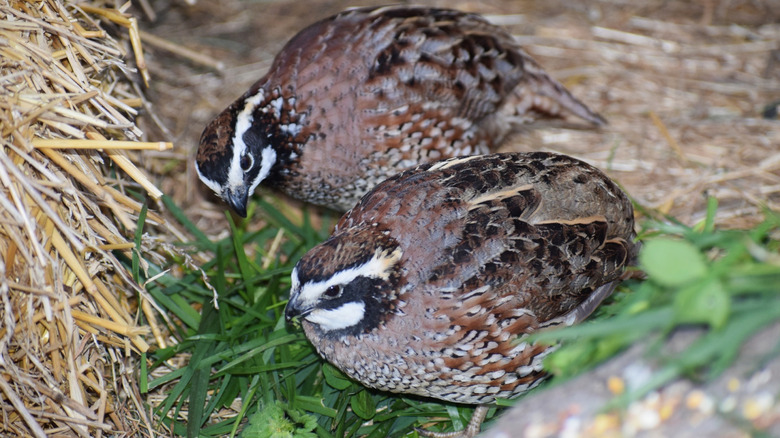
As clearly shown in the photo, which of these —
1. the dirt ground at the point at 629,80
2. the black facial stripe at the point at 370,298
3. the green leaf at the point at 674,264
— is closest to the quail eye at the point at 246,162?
the dirt ground at the point at 629,80

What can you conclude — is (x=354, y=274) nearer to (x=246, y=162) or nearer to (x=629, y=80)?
(x=246, y=162)

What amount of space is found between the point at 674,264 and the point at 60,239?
2731mm

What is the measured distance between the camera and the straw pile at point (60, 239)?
10.3 ft

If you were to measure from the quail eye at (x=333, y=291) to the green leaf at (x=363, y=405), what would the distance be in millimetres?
750

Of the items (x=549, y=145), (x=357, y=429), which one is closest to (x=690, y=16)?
(x=549, y=145)

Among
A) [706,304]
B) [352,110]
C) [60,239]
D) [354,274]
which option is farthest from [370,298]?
[706,304]

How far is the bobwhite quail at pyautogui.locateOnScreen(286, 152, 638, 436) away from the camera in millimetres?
3072

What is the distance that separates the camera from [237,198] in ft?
13.5

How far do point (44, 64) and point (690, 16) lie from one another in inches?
208

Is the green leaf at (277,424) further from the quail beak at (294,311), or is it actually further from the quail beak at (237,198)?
the quail beak at (237,198)

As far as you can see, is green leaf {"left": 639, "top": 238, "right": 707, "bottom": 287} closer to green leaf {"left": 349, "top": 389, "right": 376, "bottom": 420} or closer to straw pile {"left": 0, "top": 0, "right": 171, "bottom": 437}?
green leaf {"left": 349, "top": 389, "right": 376, "bottom": 420}

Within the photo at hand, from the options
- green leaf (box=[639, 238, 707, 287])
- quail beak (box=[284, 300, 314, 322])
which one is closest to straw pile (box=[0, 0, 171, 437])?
quail beak (box=[284, 300, 314, 322])

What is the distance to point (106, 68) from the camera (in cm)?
396

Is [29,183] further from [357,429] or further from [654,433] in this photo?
[654,433]
